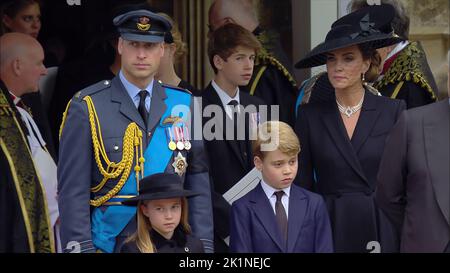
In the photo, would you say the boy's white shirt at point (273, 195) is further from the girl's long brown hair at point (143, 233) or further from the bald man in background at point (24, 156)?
the bald man in background at point (24, 156)

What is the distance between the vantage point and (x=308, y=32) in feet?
25.5

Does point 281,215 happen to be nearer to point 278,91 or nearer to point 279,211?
point 279,211

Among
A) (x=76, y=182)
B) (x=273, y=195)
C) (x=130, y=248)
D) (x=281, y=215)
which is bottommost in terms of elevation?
(x=130, y=248)

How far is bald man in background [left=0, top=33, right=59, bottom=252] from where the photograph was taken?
6.80 metres

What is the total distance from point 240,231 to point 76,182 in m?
0.87

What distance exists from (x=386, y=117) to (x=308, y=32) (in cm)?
126

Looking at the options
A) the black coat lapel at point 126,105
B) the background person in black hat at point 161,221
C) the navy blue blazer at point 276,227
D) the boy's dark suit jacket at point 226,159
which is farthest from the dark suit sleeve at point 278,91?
the background person in black hat at point 161,221

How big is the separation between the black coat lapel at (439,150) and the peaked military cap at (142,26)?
1.47 m

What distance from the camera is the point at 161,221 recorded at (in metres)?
6.25

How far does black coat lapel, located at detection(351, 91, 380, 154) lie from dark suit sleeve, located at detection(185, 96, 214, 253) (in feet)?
2.69

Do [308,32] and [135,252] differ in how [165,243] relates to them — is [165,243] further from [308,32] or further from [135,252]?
[308,32]

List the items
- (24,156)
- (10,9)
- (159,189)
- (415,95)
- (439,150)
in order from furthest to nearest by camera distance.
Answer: (10,9)
(415,95)
(24,156)
(159,189)
(439,150)

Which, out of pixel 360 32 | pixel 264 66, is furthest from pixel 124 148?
pixel 264 66
